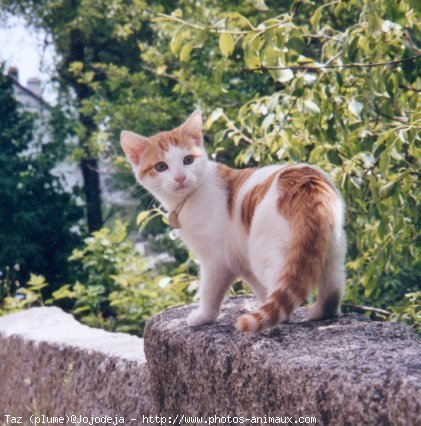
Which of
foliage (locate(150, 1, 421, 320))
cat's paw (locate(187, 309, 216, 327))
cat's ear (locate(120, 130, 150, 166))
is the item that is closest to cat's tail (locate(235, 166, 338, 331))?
foliage (locate(150, 1, 421, 320))

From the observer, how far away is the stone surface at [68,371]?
107 inches

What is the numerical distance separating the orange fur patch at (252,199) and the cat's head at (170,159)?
11.3 inches

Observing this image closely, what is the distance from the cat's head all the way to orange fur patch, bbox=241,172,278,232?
286mm

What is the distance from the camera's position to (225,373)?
1897mm

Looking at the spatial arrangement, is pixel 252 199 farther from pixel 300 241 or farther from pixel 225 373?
pixel 225 373

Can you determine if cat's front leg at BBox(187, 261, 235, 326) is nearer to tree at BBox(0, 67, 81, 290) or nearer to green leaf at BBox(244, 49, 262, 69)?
green leaf at BBox(244, 49, 262, 69)

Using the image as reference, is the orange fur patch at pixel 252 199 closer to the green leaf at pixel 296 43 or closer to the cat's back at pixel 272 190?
the cat's back at pixel 272 190

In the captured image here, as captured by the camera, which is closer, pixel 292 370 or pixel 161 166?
pixel 292 370

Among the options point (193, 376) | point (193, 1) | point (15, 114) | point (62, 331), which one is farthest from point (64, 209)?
point (193, 376)

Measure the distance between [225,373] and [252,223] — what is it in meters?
0.57

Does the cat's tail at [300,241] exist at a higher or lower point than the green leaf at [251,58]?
lower

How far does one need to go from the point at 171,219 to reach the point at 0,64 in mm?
6679

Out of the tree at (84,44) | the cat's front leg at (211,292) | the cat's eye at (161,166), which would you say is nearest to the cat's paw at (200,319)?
the cat's front leg at (211,292)

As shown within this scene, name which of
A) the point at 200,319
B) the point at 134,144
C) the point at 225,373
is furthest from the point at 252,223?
the point at 134,144
